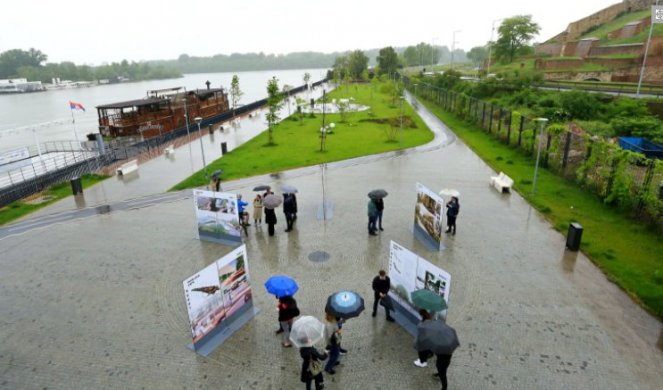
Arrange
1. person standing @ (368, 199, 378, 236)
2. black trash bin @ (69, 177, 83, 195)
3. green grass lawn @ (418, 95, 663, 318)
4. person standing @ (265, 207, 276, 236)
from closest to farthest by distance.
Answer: green grass lawn @ (418, 95, 663, 318), person standing @ (368, 199, 378, 236), person standing @ (265, 207, 276, 236), black trash bin @ (69, 177, 83, 195)

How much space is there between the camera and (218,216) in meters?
13.8

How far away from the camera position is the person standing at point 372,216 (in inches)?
560

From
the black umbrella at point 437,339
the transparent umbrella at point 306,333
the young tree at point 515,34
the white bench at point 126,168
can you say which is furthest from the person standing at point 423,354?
the young tree at point 515,34

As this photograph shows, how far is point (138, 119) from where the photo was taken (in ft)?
123

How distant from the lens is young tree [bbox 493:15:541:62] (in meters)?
84.2

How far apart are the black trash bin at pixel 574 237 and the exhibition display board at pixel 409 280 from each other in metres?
6.68

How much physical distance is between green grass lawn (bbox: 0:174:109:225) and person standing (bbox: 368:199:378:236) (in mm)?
15808

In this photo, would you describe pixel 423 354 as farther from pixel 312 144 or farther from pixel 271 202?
pixel 312 144

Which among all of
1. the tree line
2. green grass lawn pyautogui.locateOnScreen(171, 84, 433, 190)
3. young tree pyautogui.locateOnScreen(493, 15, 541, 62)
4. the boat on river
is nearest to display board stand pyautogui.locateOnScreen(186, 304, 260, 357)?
green grass lawn pyautogui.locateOnScreen(171, 84, 433, 190)

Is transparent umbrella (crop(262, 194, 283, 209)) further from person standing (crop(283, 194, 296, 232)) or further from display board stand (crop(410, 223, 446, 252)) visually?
display board stand (crop(410, 223, 446, 252))

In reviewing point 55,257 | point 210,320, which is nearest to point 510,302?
point 210,320

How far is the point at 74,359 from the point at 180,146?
26324 millimetres

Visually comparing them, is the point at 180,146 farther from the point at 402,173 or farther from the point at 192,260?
the point at 192,260

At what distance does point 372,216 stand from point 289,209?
124 inches
